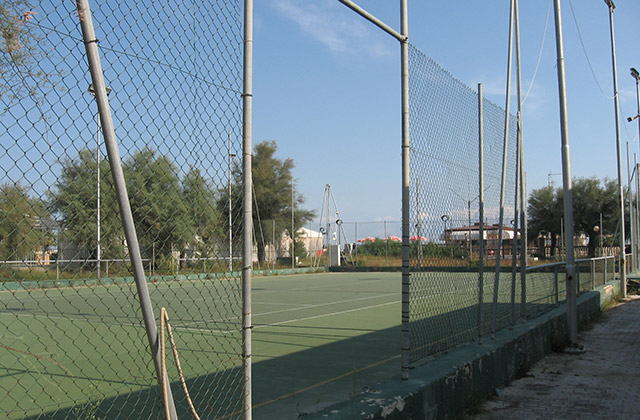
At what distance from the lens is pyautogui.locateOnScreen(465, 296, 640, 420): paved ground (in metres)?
5.82

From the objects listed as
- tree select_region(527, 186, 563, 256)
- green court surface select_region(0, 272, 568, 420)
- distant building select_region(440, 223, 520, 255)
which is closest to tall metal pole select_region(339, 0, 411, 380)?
green court surface select_region(0, 272, 568, 420)

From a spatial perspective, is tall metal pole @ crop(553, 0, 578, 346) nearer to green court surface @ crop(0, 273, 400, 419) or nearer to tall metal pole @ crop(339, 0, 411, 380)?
green court surface @ crop(0, 273, 400, 419)

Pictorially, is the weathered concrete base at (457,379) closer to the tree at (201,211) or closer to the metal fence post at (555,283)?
the tree at (201,211)

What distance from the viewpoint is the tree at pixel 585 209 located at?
5147 centimetres

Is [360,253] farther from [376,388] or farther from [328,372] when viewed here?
[376,388]

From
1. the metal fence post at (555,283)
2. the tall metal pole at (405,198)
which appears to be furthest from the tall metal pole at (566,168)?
the tall metal pole at (405,198)

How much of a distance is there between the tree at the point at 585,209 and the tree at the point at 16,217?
51964mm

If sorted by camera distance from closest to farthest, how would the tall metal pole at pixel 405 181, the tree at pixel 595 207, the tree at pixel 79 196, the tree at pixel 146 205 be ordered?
the tree at pixel 79 196 < the tree at pixel 146 205 < the tall metal pole at pixel 405 181 < the tree at pixel 595 207

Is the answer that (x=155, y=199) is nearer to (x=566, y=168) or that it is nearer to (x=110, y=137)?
(x=110, y=137)

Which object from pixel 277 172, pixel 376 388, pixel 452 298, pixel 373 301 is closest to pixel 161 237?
pixel 376 388

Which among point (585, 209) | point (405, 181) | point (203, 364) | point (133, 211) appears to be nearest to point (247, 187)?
point (133, 211)

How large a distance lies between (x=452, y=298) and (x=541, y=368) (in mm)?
2204

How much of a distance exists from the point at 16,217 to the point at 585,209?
55.3 m

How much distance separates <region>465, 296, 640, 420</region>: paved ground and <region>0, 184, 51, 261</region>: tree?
14.2 ft
